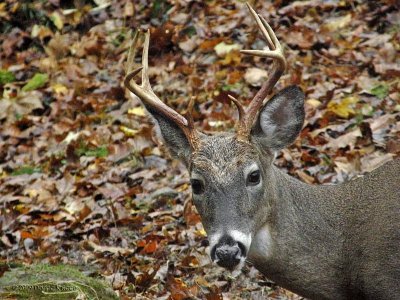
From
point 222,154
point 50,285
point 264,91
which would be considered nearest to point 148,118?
point 50,285

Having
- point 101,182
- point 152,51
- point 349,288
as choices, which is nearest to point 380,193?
point 349,288

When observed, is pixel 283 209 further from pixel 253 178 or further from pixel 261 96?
pixel 261 96

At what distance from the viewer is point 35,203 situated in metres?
9.01

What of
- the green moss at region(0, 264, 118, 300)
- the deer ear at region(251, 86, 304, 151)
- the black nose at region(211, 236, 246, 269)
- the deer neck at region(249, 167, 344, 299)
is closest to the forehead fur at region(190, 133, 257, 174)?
the deer ear at region(251, 86, 304, 151)

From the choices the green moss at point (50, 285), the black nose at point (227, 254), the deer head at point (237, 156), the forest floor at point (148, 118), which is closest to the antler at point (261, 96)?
the deer head at point (237, 156)

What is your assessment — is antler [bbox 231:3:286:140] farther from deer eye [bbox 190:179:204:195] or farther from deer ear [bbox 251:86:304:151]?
deer eye [bbox 190:179:204:195]

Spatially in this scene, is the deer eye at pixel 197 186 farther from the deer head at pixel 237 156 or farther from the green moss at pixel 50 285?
the green moss at pixel 50 285

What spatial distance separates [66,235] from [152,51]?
4.96m

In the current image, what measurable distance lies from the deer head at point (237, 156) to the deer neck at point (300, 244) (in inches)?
4.1

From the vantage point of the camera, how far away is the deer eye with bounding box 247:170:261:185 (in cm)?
503

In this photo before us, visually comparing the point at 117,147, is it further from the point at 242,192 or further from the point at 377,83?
the point at 242,192

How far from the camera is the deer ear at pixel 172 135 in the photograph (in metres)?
5.52

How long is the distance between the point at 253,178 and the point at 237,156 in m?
0.16

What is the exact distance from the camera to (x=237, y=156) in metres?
5.07
